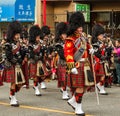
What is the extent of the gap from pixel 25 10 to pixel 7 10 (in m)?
3.50

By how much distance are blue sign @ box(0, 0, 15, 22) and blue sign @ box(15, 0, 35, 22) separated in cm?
129

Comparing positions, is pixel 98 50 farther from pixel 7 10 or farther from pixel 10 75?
pixel 7 10

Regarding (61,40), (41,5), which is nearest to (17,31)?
(61,40)

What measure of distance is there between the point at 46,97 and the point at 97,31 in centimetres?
221

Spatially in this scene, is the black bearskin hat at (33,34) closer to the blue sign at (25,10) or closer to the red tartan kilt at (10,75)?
the red tartan kilt at (10,75)

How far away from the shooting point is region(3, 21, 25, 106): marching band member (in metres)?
11.5

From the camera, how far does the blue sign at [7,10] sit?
28.6 metres

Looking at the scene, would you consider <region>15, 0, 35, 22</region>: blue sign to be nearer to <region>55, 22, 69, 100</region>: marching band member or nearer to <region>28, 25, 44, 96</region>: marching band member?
<region>28, 25, 44, 96</region>: marching band member

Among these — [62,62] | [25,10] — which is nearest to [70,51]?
[62,62]

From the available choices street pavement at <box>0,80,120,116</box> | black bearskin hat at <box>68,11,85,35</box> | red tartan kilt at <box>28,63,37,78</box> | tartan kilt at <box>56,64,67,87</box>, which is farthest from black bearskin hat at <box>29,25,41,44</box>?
black bearskin hat at <box>68,11,85,35</box>

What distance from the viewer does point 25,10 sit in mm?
25656

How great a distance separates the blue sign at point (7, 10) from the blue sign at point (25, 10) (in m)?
1.29

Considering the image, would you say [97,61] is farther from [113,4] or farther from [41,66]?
[113,4]

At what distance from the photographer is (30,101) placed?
12.4m
